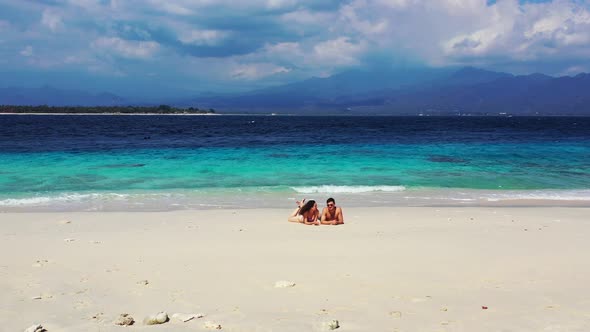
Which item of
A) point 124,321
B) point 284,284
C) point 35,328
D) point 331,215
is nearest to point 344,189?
point 331,215

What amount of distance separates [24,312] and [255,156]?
2538cm

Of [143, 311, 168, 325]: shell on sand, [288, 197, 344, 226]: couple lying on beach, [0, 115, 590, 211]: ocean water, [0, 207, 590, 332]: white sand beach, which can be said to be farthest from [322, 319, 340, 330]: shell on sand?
[0, 115, 590, 211]: ocean water

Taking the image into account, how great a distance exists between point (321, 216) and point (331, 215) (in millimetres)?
247

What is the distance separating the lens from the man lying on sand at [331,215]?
460 inches

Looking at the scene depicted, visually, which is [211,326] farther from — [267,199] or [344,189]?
[344,189]

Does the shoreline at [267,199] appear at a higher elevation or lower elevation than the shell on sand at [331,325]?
lower

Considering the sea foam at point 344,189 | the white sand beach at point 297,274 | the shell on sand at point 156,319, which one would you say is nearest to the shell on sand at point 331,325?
the white sand beach at point 297,274

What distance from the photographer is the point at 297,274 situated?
7.43 meters

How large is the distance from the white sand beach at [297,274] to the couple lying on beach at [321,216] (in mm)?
322

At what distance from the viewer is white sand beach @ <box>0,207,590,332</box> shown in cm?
576

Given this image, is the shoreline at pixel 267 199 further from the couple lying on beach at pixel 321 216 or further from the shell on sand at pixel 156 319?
the shell on sand at pixel 156 319

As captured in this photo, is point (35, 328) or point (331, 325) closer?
point (35, 328)

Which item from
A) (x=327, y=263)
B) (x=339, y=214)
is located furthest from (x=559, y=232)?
(x=327, y=263)

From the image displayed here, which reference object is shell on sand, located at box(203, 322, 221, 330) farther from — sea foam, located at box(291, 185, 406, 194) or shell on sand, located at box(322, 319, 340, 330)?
sea foam, located at box(291, 185, 406, 194)
